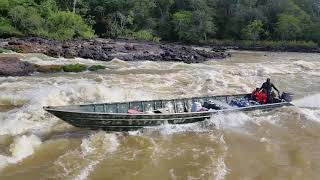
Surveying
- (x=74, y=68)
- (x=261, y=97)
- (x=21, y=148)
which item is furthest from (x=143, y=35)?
(x=21, y=148)

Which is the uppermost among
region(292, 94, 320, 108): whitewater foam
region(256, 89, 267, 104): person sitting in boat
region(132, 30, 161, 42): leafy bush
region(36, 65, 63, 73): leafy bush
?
region(132, 30, 161, 42): leafy bush

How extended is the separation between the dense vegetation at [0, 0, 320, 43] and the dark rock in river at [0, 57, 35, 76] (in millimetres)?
20084

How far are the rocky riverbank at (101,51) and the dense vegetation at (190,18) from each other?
9.67 m

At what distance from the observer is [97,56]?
114 ft

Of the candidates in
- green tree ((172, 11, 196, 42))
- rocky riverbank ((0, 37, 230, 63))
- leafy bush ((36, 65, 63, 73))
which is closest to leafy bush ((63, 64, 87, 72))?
leafy bush ((36, 65, 63, 73))

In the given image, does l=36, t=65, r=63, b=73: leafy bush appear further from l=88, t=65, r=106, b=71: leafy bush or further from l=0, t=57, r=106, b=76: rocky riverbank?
l=88, t=65, r=106, b=71: leafy bush

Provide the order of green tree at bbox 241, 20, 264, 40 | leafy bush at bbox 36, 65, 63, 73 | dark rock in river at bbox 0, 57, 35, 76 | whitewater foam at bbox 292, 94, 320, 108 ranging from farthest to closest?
green tree at bbox 241, 20, 264, 40, leafy bush at bbox 36, 65, 63, 73, dark rock in river at bbox 0, 57, 35, 76, whitewater foam at bbox 292, 94, 320, 108

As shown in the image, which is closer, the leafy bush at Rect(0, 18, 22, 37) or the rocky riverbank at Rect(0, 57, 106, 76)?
the rocky riverbank at Rect(0, 57, 106, 76)

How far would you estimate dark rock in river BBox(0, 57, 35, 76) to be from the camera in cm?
2539

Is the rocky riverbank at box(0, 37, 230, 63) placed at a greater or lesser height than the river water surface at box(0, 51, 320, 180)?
greater

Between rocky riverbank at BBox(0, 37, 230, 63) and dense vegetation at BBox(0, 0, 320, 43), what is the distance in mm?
9667

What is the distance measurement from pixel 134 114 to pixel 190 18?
51.2 m

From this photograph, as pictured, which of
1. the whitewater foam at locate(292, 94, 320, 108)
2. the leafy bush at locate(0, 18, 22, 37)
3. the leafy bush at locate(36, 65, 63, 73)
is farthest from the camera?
the leafy bush at locate(0, 18, 22, 37)

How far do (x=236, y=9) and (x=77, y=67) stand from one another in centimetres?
4423
